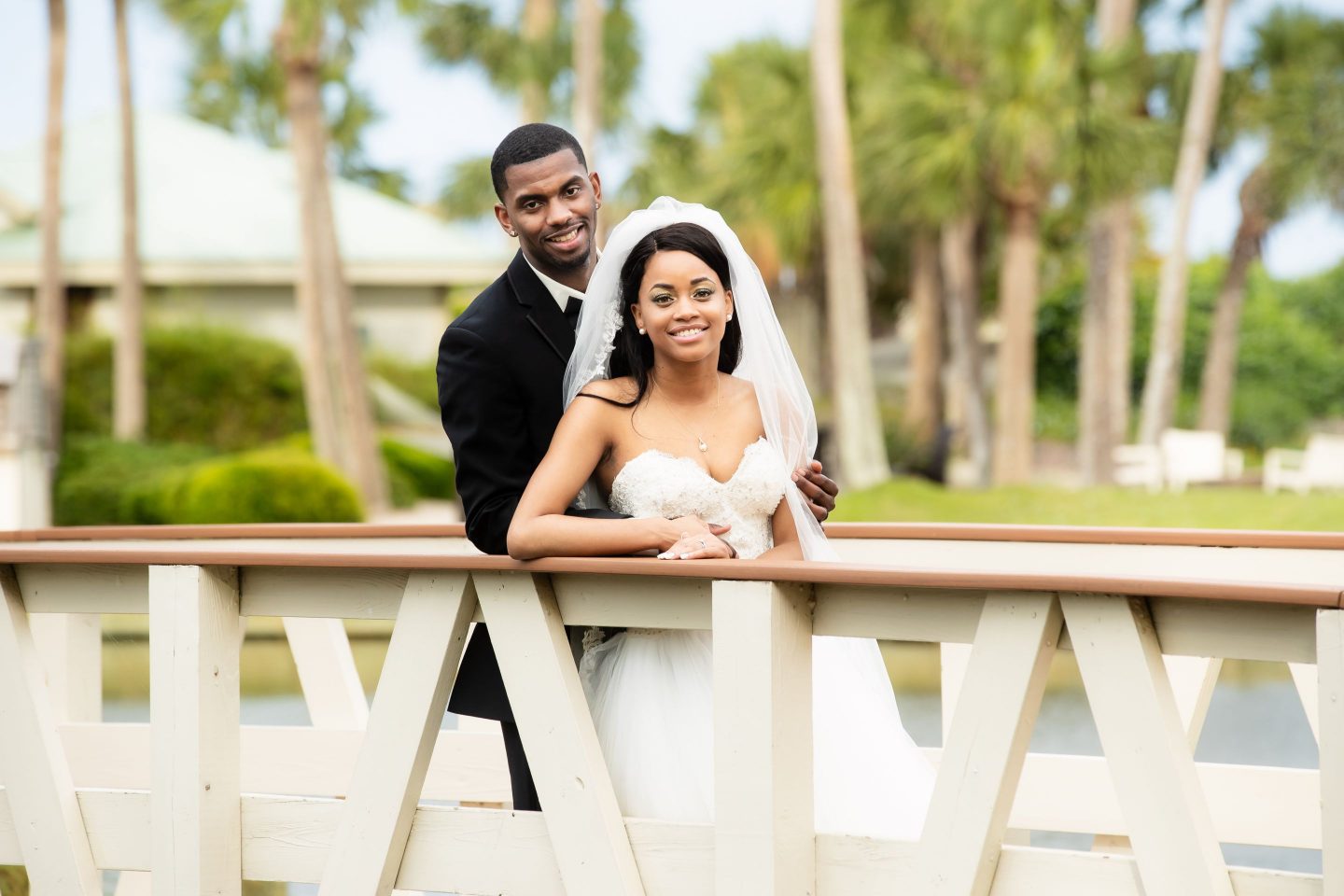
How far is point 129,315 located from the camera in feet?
66.9

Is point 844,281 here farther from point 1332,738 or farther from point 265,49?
point 1332,738

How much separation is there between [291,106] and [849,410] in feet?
23.8

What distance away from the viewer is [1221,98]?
24922mm

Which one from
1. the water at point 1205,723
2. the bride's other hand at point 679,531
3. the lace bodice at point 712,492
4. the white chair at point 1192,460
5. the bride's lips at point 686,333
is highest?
the white chair at point 1192,460

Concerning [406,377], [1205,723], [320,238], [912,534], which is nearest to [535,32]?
[320,238]

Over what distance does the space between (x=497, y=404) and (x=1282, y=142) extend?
22505mm

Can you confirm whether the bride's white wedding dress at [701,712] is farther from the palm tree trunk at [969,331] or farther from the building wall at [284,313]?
the building wall at [284,313]

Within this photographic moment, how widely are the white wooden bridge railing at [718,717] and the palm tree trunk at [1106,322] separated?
1541 cm

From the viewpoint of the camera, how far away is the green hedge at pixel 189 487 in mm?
15039

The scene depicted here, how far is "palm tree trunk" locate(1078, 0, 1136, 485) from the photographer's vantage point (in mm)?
18812

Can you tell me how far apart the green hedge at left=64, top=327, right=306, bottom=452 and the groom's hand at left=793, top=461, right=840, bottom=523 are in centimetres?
1974

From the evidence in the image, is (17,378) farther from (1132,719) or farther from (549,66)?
(1132,719)

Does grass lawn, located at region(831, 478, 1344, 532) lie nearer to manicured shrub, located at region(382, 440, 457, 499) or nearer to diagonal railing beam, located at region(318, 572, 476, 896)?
manicured shrub, located at region(382, 440, 457, 499)

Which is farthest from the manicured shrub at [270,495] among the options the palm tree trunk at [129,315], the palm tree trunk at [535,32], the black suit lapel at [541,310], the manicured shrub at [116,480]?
the black suit lapel at [541,310]
